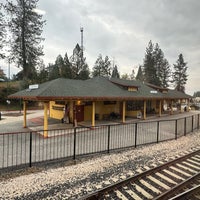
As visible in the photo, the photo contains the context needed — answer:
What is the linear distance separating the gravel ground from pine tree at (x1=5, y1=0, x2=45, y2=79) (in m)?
25.0

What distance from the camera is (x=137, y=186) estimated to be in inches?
197

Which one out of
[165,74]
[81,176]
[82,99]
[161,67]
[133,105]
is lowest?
[81,176]

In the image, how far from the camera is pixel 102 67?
5547cm

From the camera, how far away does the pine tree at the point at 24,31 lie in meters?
26.1

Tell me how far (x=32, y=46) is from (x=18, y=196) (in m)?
27.3

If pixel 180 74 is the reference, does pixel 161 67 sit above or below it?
above

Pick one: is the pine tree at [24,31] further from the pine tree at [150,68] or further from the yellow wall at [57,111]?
the pine tree at [150,68]

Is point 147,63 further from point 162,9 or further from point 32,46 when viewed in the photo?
point 162,9

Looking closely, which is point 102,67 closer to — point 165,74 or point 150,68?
point 150,68

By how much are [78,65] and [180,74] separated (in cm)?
3669

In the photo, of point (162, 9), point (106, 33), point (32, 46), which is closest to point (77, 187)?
point (162, 9)

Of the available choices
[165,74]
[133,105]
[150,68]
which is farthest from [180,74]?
[133,105]

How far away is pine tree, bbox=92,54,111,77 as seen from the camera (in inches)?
2168

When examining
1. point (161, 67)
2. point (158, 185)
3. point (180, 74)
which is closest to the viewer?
point (158, 185)
